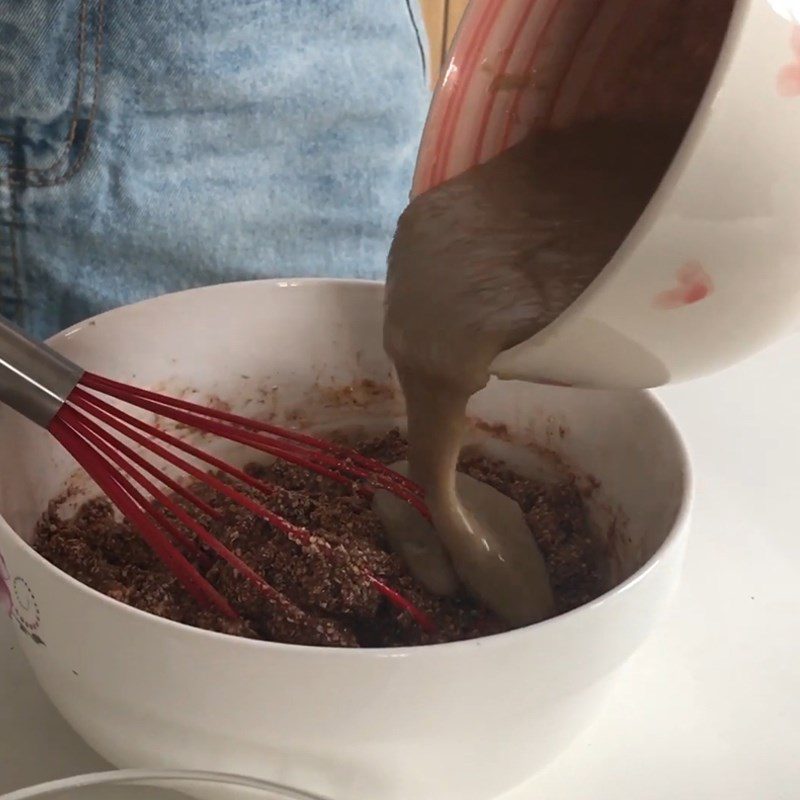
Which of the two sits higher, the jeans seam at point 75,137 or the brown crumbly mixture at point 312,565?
the jeans seam at point 75,137

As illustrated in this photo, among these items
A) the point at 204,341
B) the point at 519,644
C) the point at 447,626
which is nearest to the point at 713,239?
the point at 519,644

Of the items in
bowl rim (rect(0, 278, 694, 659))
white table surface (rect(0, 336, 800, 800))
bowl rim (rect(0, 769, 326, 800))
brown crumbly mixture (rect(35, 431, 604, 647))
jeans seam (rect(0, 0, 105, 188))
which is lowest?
white table surface (rect(0, 336, 800, 800))

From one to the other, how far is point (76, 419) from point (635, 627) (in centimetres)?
28

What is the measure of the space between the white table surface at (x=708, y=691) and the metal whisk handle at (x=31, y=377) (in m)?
0.14

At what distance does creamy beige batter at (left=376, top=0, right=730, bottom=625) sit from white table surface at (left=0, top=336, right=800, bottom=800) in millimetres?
74

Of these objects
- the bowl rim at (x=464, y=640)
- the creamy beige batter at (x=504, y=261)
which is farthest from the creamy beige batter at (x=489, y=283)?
the bowl rim at (x=464, y=640)

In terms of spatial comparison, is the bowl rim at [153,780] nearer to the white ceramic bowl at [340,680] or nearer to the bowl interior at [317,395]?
the white ceramic bowl at [340,680]

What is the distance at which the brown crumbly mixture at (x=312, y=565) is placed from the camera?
0.48 metres

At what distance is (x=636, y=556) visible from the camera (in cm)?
52

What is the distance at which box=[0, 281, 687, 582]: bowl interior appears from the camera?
20.9 inches

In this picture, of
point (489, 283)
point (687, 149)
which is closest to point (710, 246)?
point (687, 149)

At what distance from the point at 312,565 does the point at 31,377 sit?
160 millimetres

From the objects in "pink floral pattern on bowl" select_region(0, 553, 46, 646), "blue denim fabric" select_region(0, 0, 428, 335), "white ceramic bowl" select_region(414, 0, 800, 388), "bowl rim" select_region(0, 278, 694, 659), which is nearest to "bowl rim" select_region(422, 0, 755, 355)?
"white ceramic bowl" select_region(414, 0, 800, 388)

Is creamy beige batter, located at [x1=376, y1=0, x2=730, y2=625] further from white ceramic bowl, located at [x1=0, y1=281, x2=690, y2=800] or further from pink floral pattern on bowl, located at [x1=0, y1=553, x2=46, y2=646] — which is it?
pink floral pattern on bowl, located at [x1=0, y1=553, x2=46, y2=646]
